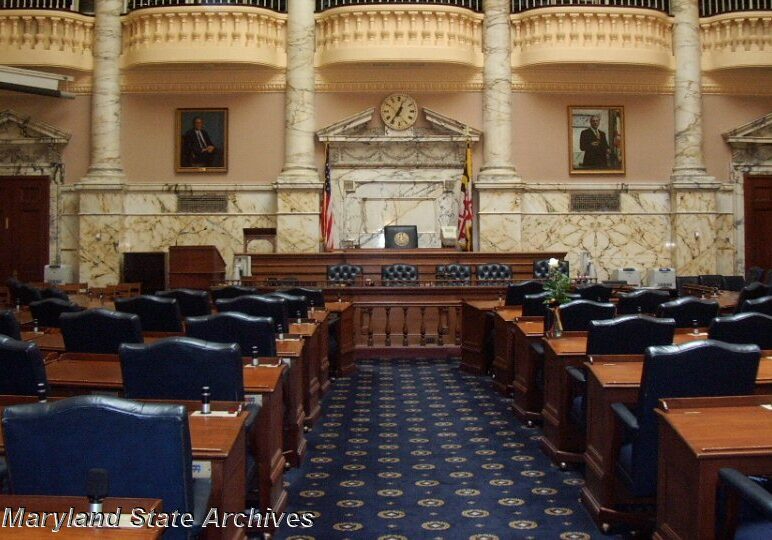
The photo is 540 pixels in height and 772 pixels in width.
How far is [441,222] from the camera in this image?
16.0 meters

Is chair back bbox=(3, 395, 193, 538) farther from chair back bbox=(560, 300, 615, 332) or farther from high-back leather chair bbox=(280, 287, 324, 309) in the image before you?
high-back leather chair bbox=(280, 287, 324, 309)

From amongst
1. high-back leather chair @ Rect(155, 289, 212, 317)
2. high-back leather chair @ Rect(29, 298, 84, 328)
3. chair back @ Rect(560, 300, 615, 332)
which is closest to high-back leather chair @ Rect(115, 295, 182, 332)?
high-back leather chair @ Rect(29, 298, 84, 328)

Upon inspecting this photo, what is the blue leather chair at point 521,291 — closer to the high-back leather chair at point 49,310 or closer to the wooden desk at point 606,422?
the wooden desk at point 606,422

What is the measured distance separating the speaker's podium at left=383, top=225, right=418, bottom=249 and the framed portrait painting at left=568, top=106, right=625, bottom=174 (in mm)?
3652

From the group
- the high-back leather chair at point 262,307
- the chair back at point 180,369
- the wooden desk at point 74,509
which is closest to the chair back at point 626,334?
the chair back at point 180,369

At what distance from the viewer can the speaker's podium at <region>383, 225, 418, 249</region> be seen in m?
15.0

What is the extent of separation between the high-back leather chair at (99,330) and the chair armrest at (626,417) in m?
2.86

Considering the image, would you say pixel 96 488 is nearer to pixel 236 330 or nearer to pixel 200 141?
pixel 236 330

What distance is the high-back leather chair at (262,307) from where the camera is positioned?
6184 mm

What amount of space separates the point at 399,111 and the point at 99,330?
1168cm

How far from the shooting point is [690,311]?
657cm

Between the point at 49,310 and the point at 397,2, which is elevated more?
the point at 397,2

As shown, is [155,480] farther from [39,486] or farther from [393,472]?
[393,472]

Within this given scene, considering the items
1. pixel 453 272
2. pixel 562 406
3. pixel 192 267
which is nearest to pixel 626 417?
pixel 562 406
